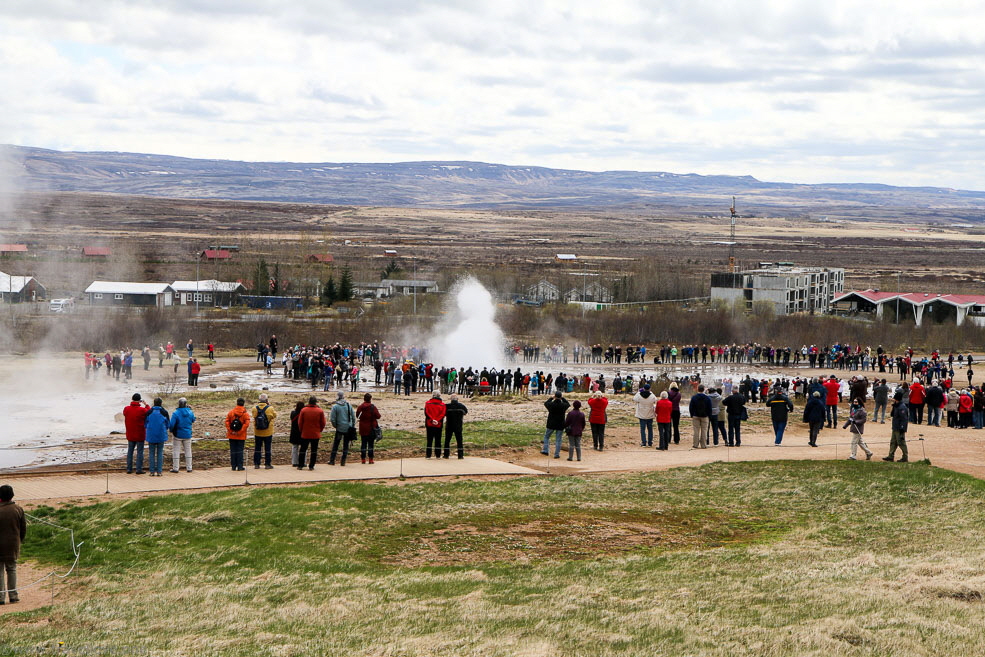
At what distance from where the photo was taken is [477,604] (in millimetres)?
11570

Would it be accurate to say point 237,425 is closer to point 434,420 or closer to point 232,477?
point 232,477

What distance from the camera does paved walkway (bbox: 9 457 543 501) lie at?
17703 mm

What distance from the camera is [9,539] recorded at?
38.3 feet

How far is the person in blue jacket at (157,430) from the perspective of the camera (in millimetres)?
18375

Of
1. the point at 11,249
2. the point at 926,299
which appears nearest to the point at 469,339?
the point at 926,299

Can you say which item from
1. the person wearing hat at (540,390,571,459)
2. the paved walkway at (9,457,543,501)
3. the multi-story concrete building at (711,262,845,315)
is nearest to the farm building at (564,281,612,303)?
the multi-story concrete building at (711,262,845,315)

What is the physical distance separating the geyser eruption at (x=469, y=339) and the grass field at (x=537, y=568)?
32817 millimetres

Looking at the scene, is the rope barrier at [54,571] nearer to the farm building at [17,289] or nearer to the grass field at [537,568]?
the grass field at [537,568]

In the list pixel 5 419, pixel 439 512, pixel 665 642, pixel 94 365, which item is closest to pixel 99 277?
pixel 94 365

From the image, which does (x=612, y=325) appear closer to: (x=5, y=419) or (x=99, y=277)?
(x=5, y=419)

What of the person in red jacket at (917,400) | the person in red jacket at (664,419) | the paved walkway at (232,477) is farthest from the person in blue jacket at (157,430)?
the person in red jacket at (917,400)

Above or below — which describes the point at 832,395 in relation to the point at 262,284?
below

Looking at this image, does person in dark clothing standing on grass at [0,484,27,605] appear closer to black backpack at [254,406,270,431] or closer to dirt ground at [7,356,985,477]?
black backpack at [254,406,270,431]

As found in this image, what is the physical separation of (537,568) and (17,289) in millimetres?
71045
